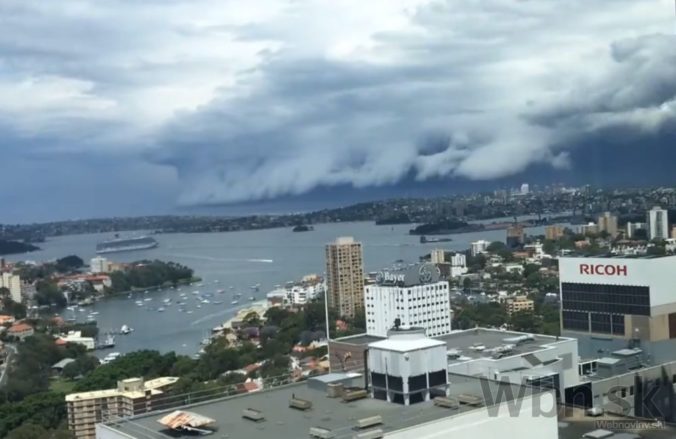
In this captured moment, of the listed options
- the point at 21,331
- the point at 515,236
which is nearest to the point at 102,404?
the point at 21,331

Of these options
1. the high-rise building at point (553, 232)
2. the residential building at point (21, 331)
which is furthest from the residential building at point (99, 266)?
the high-rise building at point (553, 232)

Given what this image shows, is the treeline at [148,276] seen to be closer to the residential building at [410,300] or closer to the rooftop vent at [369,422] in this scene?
the residential building at [410,300]

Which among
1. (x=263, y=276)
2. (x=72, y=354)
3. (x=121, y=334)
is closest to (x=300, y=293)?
(x=121, y=334)

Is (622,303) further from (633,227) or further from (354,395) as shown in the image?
(633,227)

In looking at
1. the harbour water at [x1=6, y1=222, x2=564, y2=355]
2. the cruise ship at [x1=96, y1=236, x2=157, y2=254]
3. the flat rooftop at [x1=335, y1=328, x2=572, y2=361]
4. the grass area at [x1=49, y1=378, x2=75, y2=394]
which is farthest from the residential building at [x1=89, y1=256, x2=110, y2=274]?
the flat rooftop at [x1=335, y1=328, x2=572, y2=361]

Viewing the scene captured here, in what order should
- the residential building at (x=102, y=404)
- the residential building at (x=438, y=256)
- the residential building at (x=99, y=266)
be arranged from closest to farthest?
1. the residential building at (x=102, y=404)
2. the residential building at (x=438, y=256)
3. the residential building at (x=99, y=266)

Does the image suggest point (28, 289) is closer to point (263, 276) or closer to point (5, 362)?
point (263, 276)

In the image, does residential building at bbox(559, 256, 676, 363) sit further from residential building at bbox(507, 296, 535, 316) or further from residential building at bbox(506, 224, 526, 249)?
residential building at bbox(506, 224, 526, 249)
